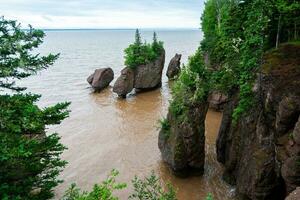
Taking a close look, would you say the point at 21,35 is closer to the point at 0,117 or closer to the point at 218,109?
the point at 0,117

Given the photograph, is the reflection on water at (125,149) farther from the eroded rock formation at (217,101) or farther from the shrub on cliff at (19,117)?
the shrub on cliff at (19,117)

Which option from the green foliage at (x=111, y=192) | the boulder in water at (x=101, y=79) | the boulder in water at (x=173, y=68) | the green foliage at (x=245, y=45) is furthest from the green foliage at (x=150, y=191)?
the boulder in water at (x=173, y=68)

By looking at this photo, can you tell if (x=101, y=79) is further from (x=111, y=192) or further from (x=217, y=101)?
(x=111, y=192)

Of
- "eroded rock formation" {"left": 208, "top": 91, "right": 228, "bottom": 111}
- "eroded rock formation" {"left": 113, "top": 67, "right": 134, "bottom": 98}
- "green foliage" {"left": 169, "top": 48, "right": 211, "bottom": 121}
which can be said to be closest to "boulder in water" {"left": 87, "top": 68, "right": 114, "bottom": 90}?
"eroded rock formation" {"left": 113, "top": 67, "right": 134, "bottom": 98}

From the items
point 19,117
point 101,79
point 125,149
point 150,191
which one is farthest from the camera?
point 101,79

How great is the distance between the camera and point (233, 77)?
779 inches

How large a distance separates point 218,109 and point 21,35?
84.6 feet

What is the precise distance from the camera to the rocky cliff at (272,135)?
44.6 feet

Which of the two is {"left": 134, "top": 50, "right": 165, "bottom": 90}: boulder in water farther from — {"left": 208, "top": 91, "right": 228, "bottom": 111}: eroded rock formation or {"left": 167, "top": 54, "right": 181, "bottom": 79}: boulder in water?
{"left": 208, "top": 91, "right": 228, "bottom": 111}: eroded rock formation

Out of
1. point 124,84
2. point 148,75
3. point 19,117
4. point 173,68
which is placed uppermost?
point 19,117

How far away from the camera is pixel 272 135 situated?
15688mm

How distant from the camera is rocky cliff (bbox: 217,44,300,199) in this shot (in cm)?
1360

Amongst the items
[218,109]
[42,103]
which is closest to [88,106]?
[42,103]

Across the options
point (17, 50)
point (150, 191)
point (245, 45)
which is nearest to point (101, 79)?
point (245, 45)
